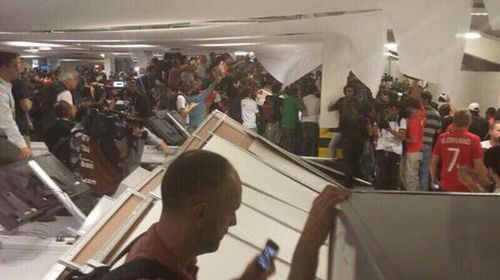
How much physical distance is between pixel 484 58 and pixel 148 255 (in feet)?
48.5

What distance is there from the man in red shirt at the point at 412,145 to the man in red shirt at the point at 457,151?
1.61 m

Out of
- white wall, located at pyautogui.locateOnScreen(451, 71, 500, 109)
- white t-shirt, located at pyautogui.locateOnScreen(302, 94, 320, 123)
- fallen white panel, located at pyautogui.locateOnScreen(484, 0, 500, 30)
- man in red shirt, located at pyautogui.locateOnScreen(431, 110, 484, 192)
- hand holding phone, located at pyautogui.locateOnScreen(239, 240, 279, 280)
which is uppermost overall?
fallen white panel, located at pyautogui.locateOnScreen(484, 0, 500, 30)

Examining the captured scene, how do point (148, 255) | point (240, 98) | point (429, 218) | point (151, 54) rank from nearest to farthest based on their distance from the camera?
1. point (148, 255)
2. point (429, 218)
3. point (240, 98)
4. point (151, 54)

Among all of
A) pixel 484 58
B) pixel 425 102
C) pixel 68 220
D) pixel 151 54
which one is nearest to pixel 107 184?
pixel 68 220

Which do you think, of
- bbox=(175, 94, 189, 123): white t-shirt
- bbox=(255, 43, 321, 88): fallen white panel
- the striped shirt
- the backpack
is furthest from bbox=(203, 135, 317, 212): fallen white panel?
bbox=(255, 43, 321, 88): fallen white panel

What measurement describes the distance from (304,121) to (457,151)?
4825 millimetres

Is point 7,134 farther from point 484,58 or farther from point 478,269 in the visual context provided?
point 484,58

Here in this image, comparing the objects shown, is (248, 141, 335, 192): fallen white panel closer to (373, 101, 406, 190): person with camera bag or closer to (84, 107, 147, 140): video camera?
(84, 107, 147, 140): video camera

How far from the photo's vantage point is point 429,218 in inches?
54.0

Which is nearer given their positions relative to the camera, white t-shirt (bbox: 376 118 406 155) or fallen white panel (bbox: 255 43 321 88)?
white t-shirt (bbox: 376 118 406 155)

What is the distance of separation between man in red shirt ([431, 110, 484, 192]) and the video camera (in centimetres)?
278

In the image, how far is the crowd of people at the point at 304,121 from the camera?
5289 millimetres

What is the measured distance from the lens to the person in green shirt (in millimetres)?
9133

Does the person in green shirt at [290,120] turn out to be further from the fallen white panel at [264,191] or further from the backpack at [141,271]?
the backpack at [141,271]
